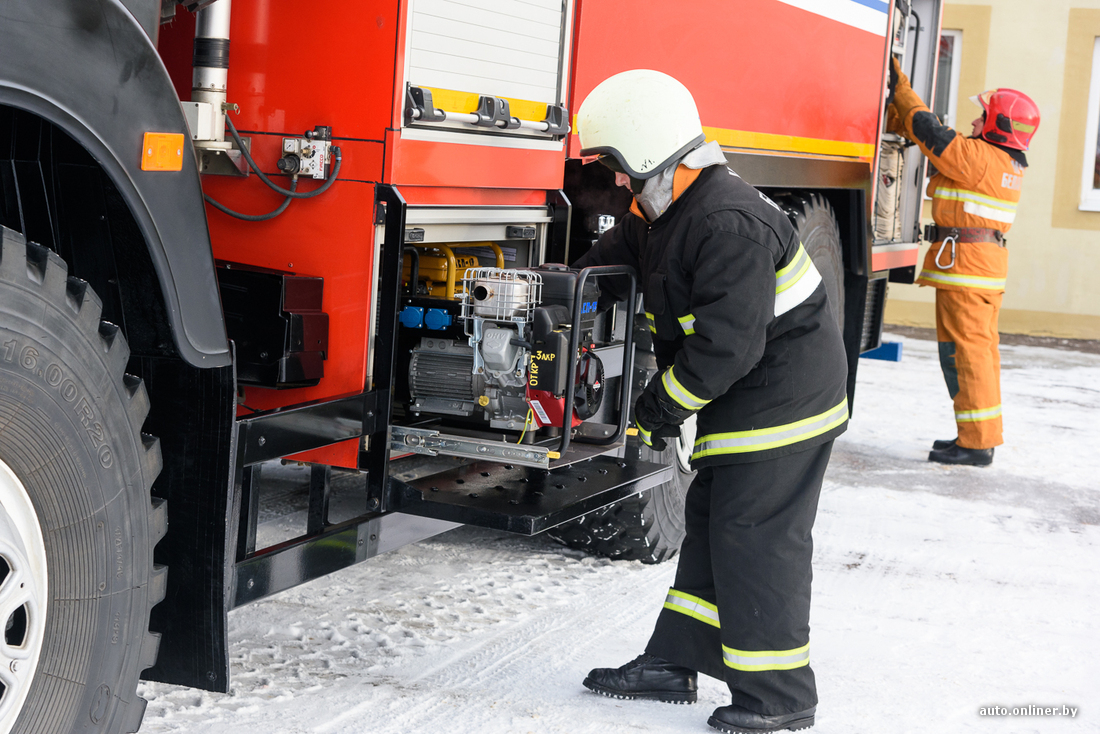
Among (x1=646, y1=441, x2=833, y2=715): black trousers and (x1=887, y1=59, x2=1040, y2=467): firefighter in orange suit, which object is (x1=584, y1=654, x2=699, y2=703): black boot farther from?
(x1=887, y1=59, x2=1040, y2=467): firefighter in orange suit

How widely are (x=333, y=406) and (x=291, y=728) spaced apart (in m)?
0.80

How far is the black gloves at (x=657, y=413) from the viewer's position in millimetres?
2979

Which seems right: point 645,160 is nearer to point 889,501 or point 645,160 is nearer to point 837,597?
point 837,597

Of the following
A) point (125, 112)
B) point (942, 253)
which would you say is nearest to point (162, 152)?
point (125, 112)

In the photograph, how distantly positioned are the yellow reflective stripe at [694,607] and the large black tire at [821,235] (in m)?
2.23

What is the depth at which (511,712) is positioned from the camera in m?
2.98

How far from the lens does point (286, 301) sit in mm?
2779

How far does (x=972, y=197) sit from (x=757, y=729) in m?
4.52

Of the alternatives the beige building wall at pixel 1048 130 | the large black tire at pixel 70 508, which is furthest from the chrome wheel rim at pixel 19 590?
the beige building wall at pixel 1048 130

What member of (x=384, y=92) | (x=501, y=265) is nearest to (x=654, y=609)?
(x=501, y=265)

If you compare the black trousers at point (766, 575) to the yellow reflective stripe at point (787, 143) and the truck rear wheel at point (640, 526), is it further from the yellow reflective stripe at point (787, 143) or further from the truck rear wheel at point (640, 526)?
the yellow reflective stripe at point (787, 143)

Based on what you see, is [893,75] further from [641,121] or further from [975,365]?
[641,121]

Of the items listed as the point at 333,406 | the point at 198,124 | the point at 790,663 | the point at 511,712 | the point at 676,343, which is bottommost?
the point at 511,712

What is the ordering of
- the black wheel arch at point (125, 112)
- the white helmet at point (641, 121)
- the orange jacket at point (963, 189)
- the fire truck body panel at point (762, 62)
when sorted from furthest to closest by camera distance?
the orange jacket at point (963, 189) < the fire truck body panel at point (762, 62) < the white helmet at point (641, 121) < the black wheel arch at point (125, 112)
